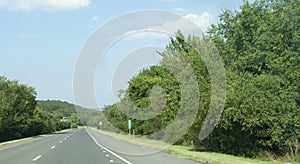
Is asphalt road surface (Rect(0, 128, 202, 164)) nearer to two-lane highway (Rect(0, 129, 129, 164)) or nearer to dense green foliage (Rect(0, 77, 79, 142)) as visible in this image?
two-lane highway (Rect(0, 129, 129, 164))

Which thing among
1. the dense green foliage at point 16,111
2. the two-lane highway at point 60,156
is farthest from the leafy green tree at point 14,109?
the two-lane highway at point 60,156

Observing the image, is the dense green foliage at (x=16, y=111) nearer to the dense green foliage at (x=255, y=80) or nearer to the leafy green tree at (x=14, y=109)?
the leafy green tree at (x=14, y=109)

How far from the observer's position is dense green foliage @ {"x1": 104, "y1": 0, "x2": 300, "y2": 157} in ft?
76.6

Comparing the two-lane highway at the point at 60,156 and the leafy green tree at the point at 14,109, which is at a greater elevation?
the leafy green tree at the point at 14,109

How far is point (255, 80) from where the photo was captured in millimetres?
24438

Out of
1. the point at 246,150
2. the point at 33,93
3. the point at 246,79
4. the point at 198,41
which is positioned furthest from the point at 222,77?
the point at 33,93

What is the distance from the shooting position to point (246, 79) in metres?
25.5

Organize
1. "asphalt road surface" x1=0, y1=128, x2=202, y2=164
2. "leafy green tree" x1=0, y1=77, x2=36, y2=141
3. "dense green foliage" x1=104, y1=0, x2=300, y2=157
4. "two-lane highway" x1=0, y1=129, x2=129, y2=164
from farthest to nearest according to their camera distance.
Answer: "leafy green tree" x1=0, y1=77, x2=36, y2=141
"dense green foliage" x1=104, y1=0, x2=300, y2=157
"two-lane highway" x1=0, y1=129, x2=129, y2=164
"asphalt road surface" x1=0, y1=128, x2=202, y2=164

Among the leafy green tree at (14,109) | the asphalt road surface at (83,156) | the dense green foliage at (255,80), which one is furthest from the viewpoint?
the leafy green tree at (14,109)

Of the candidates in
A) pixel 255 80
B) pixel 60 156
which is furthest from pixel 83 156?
pixel 255 80

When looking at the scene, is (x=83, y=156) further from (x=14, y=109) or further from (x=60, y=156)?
(x=14, y=109)

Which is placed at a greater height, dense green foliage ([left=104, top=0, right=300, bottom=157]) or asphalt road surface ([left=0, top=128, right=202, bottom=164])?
dense green foliage ([left=104, top=0, right=300, bottom=157])

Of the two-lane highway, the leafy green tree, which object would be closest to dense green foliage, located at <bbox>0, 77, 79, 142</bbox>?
the leafy green tree

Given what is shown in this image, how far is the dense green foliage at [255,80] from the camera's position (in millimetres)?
23359
